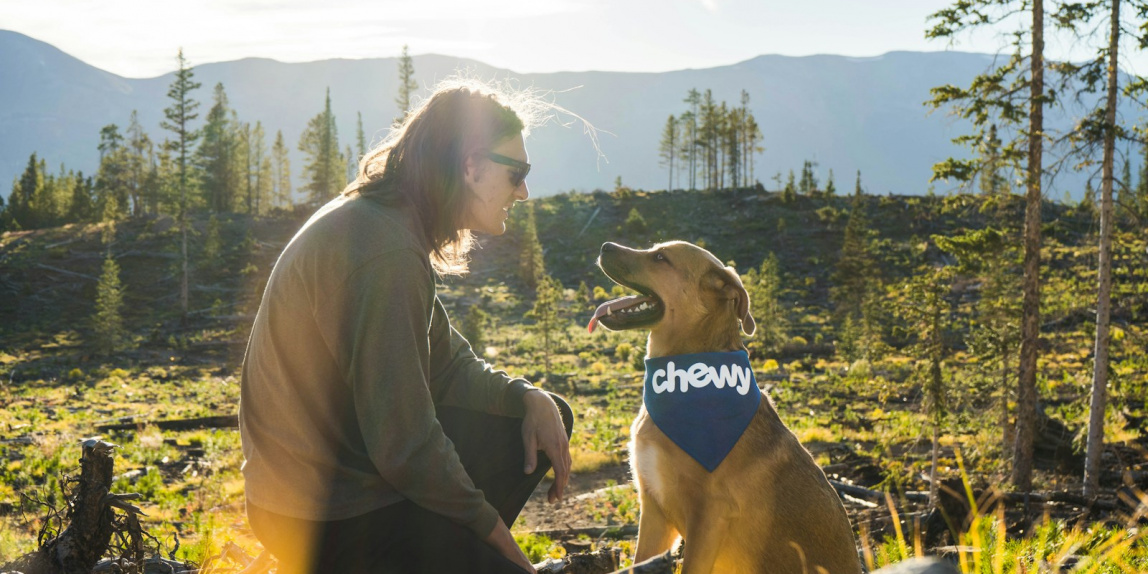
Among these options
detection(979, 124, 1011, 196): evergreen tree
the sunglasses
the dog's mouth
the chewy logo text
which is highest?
detection(979, 124, 1011, 196): evergreen tree

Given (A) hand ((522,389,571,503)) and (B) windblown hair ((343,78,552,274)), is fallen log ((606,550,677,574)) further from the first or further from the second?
(B) windblown hair ((343,78,552,274))

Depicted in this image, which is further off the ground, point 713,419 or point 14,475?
point 713,419

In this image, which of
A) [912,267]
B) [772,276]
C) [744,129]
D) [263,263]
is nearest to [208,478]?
[772,276]

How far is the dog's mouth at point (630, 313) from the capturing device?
14.3 ft

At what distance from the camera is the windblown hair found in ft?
10.4

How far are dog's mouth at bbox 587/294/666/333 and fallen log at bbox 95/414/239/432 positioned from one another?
19053 mm

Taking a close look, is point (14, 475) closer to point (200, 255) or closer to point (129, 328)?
point (129, 328)

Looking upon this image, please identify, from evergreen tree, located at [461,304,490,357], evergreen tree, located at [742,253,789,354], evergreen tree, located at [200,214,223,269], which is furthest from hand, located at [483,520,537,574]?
evergreen tree, located at [200,214,223,269]

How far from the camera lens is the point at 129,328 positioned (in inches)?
1721

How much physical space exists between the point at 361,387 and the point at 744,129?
84.9 metres

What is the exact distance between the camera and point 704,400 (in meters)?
3.89

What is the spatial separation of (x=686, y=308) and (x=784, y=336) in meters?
35.3

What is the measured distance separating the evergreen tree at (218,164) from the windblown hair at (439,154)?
7395 centimetres

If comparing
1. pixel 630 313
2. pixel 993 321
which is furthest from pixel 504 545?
pixel 993 321
